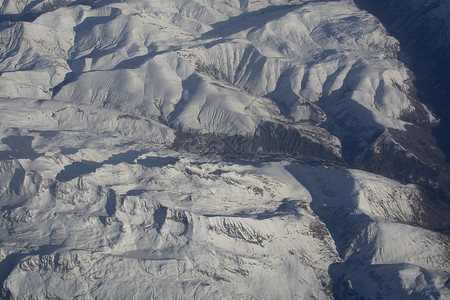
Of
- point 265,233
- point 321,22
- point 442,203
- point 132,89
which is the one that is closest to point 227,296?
point 265,233

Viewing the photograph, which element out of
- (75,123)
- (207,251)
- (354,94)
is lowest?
(75,123)

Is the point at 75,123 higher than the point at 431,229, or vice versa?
the point at 431,229

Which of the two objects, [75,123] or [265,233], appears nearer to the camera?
[265,233]

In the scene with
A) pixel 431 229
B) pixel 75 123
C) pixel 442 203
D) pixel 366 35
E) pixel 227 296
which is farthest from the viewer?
pixel 366 35

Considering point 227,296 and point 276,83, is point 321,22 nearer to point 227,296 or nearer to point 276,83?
point 276,83

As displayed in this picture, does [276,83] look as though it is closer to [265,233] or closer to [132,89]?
[132,89]

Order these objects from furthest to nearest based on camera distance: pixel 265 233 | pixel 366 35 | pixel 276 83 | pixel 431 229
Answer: pixel 366 35, pixel 276 83, pixel 431 229, pixel 265 233
